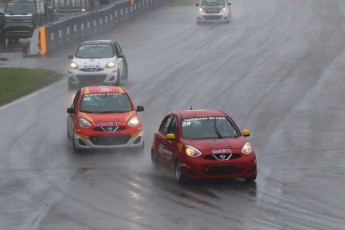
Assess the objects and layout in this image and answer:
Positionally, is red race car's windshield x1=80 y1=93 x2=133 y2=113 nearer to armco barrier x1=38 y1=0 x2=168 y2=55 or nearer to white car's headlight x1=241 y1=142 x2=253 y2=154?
white car's headlight x1=241 y1=142 x2=253 y2=154

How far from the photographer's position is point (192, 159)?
18.5 meters

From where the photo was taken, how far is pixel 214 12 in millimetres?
60000

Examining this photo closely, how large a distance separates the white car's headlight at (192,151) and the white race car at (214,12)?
137ft

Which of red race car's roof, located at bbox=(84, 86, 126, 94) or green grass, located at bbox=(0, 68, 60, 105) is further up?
red race car's roof, located at bbox=(84, 86, 126, 94)

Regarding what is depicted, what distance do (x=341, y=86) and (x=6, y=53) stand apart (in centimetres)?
2145

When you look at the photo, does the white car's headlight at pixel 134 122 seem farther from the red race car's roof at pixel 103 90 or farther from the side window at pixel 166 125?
the side window at pixel 166 125

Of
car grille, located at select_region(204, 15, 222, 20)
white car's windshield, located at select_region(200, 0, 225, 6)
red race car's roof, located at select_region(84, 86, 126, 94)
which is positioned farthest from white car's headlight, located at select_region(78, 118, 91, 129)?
white car's windshield, located at select_region(200, 0, 225, 6)

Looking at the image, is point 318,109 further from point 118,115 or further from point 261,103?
point 118,115

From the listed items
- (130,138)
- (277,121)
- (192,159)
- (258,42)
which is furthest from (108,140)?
(258,42)

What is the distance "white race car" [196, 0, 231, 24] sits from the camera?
59.9 m

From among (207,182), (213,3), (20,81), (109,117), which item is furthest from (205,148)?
(213,3)

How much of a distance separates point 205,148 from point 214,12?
138 ft

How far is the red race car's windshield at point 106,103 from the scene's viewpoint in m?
23.3

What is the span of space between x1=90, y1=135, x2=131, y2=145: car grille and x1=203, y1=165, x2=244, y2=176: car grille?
4510mm
